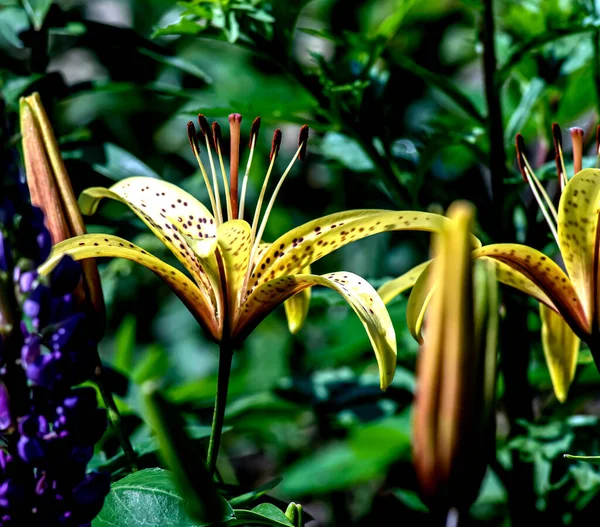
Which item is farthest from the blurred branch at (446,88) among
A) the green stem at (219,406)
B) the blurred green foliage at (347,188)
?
the green stem at (219,406)

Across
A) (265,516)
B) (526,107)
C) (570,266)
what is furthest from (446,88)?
(265,516)

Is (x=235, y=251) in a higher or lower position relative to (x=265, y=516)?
higher

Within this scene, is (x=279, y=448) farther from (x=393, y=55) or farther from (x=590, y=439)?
(x=393, y=55)

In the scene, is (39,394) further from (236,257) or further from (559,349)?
(559,349)

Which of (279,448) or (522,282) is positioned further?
(279,448)

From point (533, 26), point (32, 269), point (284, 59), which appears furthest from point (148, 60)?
point (32, 269)

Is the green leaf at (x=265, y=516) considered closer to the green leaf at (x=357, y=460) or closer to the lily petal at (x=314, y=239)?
the lily petal at (x=314, y=239)
